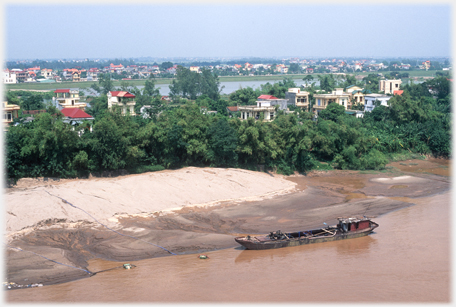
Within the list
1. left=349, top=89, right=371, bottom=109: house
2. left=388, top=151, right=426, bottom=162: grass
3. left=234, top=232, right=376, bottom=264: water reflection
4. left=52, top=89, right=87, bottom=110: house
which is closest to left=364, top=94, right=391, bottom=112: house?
left=349, top=89, right=371, bottom=109: house

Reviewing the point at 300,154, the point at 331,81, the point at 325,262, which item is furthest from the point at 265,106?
the point at 331,81

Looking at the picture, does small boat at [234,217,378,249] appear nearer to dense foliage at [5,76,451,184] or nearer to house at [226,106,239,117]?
dense foliage at [5,76,451,184]

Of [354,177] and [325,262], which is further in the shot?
[354,177]

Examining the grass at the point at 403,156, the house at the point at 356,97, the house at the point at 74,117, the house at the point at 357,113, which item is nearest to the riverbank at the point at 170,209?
the grass at the point at 403,156

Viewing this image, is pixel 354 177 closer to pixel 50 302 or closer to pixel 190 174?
pixel 190 174

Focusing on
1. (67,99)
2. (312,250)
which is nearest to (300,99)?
(67,99)

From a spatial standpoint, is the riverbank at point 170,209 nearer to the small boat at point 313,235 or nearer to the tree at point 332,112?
the small boat at point 313,235

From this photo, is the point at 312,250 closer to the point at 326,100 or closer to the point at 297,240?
the point at 297,240

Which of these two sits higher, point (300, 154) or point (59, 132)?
point (59, 132)
